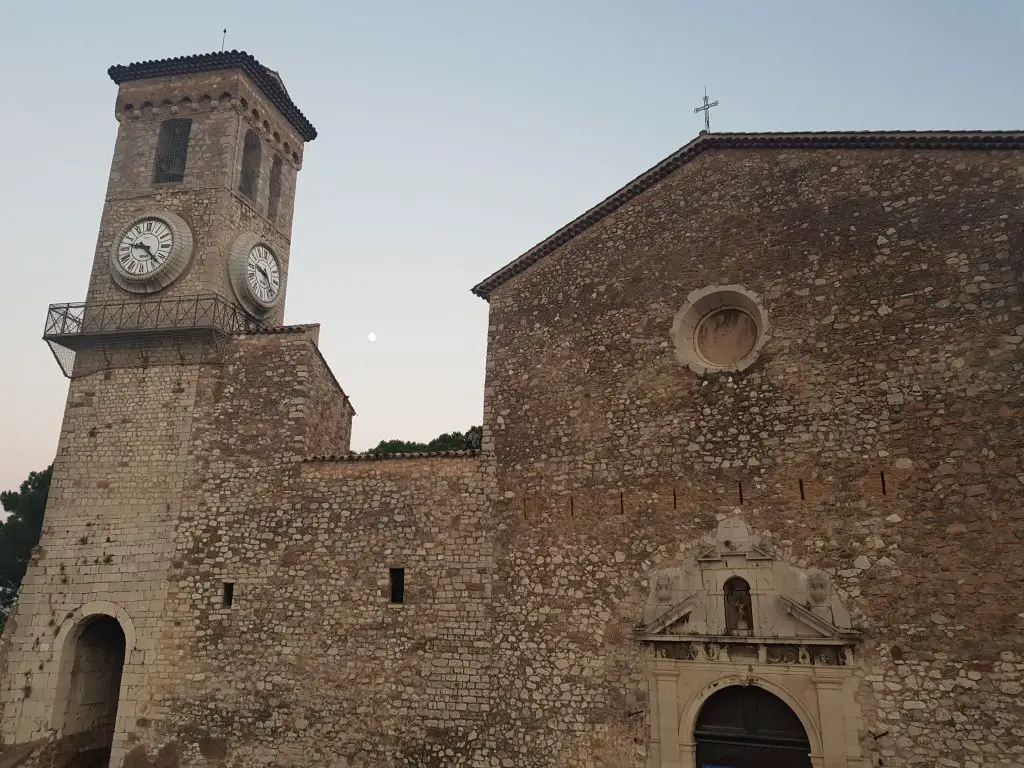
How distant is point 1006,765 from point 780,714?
2.61m

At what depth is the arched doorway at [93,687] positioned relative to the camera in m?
13.9

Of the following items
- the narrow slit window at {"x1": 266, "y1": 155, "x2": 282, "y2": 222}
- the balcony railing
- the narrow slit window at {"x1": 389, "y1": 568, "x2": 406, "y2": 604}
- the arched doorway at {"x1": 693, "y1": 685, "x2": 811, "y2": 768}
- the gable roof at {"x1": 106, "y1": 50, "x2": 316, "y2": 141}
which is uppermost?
the gable roof at {"x1": 106, "y1": 50, "x2": 316, "y2": 141}

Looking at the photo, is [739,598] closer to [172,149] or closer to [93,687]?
[93,687]

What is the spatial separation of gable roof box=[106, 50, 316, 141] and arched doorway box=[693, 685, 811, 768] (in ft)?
56.7

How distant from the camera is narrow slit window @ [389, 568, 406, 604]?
501 inches

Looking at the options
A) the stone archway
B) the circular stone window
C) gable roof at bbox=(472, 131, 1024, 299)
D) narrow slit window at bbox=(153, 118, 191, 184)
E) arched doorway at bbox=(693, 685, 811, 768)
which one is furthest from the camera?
narrow slit window at bbox=(153, 118, 191, 184)

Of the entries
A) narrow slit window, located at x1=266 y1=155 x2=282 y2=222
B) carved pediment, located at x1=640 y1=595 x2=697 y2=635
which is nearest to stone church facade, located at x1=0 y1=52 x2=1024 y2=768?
carved pediment, located at x1=640 y1=595 x2=697 y2=635

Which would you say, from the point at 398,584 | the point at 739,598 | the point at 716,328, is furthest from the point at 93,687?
the point at 716,328

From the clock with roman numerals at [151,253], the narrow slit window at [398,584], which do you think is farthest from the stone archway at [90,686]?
the clock with roman numerals at [151,253]

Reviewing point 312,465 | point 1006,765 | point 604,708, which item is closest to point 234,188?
point 312,465

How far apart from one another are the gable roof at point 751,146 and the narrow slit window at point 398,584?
18.4ft

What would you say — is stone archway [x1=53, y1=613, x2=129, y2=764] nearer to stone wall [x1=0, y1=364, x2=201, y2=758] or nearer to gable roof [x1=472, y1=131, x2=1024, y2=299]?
stone wall [x1=0, y1=364, x2=201, y2=758]

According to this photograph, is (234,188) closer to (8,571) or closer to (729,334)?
(729,334)

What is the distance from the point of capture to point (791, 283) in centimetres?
1138
